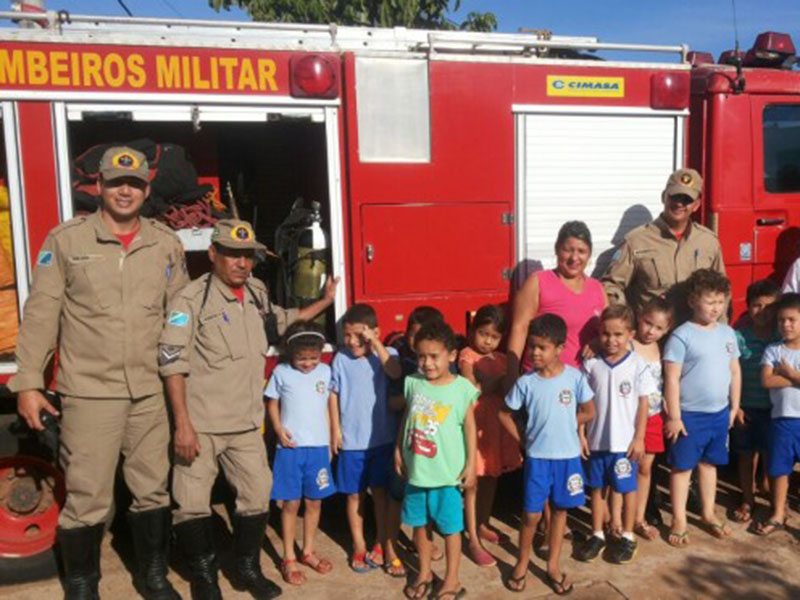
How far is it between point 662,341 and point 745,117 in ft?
4.80

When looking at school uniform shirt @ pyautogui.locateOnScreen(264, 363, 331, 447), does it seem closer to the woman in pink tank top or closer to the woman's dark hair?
the woman in pink tank top

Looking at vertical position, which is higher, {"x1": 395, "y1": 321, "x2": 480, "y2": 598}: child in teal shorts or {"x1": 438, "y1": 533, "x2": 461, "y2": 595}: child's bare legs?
{"x1": 395, "y1": 321, "x2": 480, "y2": 598}: child in teal shorts

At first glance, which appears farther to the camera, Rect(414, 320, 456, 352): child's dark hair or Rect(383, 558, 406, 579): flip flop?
Rect(383, 558, 406, 579): flip flop

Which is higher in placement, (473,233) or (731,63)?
(731,63)

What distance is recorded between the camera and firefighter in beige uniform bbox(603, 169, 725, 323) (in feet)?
13.6

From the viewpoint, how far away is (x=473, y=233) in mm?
4168

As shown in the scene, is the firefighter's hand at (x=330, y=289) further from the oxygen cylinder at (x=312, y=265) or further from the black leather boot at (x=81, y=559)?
the black leather boot at (x=81, y=559)

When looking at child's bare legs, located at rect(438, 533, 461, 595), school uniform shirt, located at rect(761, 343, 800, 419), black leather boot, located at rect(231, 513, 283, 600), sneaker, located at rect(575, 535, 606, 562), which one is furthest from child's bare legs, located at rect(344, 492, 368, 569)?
school uniform shirt, located at rect(761, 343, 800, 419)

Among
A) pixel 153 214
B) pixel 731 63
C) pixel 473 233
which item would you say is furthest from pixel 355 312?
pixel 731 63

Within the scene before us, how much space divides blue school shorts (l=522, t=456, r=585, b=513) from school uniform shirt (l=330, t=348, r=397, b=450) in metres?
0.72

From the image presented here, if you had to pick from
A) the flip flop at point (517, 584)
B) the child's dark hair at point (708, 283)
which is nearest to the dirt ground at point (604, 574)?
the flip flop at point (517, 584)

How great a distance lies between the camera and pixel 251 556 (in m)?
3.56

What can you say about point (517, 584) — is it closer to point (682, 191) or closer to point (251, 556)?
point (251, 556)

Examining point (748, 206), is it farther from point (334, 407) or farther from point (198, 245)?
point (198, 245)
